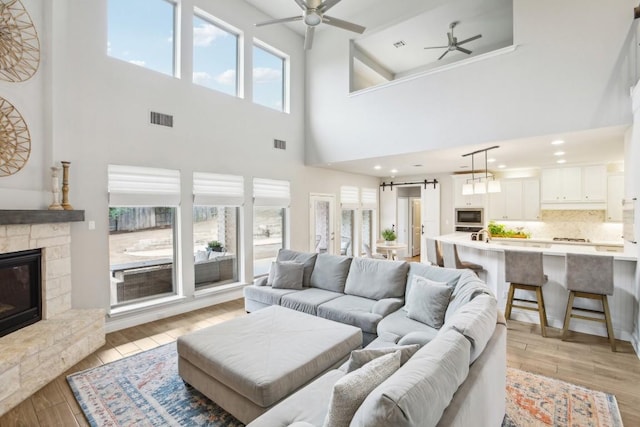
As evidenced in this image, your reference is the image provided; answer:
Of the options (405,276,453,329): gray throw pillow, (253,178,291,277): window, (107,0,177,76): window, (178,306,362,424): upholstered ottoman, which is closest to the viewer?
(178,306,362,424): upholstered ottoman

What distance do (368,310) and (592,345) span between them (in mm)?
2587

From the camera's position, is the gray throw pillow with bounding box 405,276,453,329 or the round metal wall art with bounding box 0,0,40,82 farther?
the round metal wall art with bounding box 0,0,40,82

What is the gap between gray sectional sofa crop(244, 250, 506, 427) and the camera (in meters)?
1.20

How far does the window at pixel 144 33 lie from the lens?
4.29 metres

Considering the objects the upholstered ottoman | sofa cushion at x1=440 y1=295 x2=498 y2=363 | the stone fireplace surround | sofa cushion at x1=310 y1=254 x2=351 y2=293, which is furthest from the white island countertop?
the stone fireplace surround

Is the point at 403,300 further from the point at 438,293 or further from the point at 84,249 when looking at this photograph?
the point at 84,249

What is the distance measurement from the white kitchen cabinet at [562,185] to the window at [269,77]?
19.7 ft

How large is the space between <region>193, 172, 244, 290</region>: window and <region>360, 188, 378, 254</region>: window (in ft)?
14.7

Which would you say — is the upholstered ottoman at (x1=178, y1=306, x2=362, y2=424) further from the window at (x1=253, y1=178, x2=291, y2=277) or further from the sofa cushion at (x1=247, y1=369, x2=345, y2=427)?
the window at (x1=253, y1=178, x2=291, y2=277)

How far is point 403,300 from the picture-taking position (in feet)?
11.8

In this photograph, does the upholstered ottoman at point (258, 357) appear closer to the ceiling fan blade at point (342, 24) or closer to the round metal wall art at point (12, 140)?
the round metal wall art at point (12, 140)

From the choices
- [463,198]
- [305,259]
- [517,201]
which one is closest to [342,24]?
[305,259]

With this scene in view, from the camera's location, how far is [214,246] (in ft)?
18.2

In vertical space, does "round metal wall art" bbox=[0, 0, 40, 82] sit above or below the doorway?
above
